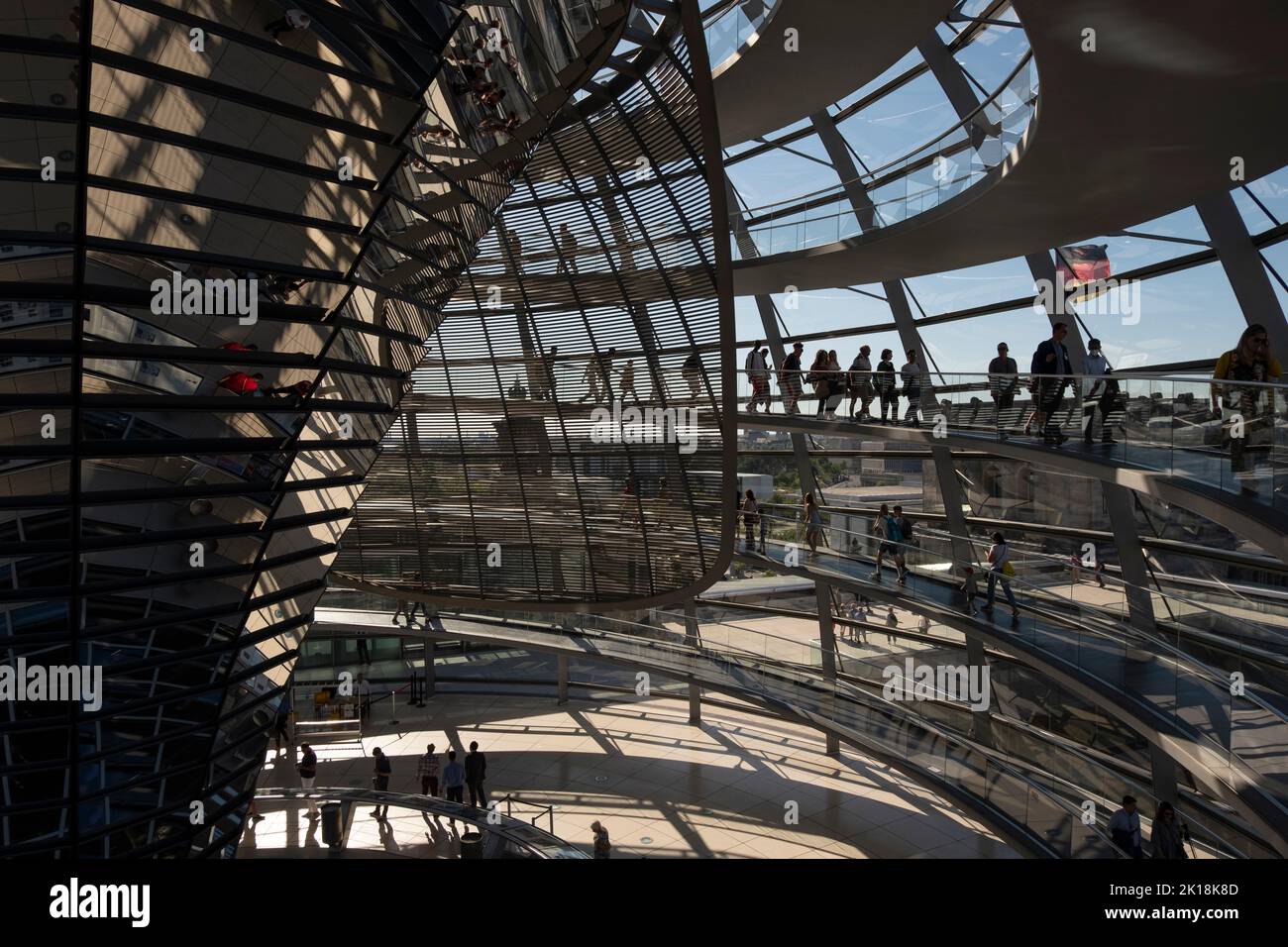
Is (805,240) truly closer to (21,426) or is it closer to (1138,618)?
(1138,618)

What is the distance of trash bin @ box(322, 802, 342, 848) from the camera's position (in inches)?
570

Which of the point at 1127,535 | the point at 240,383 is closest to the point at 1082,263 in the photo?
the point at 1127,535

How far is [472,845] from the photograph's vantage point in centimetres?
1380

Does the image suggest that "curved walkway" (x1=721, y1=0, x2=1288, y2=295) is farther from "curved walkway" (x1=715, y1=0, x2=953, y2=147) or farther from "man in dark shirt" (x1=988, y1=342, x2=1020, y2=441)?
"curved walkway" (x1=715, y1=0, x2=953, y2=147)

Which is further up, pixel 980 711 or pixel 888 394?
pixel 888 394

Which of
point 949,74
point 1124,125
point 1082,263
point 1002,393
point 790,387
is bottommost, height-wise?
point 1002,393

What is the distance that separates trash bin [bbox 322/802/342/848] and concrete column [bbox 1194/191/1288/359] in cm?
1566

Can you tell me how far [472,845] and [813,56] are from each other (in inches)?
579

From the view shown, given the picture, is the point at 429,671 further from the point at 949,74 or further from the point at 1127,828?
the point at 949,74

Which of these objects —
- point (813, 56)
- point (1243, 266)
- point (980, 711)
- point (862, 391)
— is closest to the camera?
point (1243, 266)

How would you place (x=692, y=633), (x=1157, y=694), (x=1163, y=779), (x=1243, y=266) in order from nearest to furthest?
1. (x=1157, y=694)
2. (x=1243, y=266)
3. (x=1163, y=779)
4. (x=692, y=633)

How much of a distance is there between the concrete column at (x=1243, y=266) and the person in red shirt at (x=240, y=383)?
43.0 ft

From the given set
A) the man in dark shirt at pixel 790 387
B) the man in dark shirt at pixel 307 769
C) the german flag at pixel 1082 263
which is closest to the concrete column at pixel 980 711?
the man in dark shirt at pixel 790 387

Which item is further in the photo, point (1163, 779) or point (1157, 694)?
point (1163, 779)
